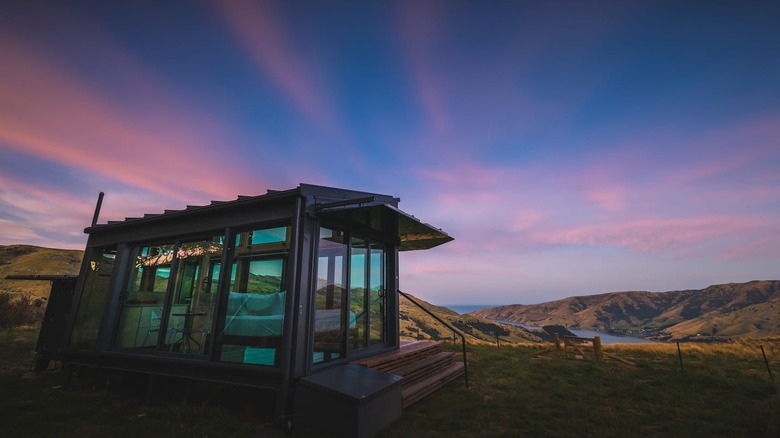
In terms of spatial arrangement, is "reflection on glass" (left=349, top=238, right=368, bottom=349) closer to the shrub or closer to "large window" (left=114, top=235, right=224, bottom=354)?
"large window" (left=114, top=235, right=224, bottom=354)

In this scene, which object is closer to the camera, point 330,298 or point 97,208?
point 330,298

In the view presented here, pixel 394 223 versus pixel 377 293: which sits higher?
pixel 394 223

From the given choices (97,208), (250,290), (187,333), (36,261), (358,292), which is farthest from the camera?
(36,261)

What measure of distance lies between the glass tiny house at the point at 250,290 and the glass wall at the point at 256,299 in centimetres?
2

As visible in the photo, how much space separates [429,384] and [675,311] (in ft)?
761

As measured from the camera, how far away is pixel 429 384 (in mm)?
6270

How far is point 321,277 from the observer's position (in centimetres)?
597

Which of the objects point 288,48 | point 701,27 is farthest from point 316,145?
point 701,27

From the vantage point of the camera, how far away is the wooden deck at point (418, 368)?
5891mm

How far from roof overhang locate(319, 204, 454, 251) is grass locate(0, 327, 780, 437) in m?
3.74

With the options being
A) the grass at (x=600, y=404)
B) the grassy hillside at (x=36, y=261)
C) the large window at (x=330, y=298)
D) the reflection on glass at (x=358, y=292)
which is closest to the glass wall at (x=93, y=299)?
the large window at (x=330, y=298)

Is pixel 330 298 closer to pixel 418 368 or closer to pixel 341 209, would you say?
Result: pixel 341 209

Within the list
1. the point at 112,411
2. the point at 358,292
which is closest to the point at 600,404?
the point at 358,292

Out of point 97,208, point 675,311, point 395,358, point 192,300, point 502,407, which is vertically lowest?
point 675,311
